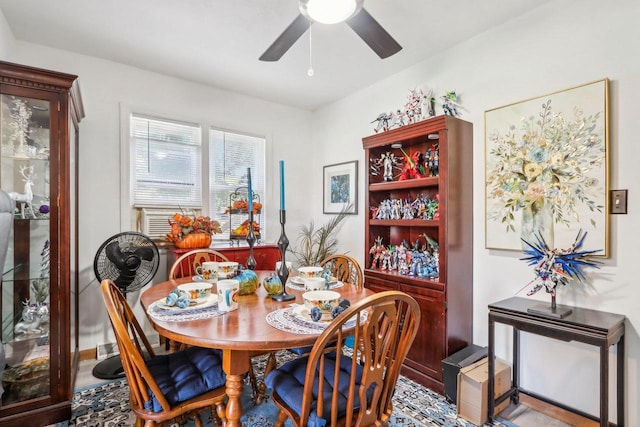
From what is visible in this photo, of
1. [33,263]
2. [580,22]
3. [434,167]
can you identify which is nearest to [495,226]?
[434,167]

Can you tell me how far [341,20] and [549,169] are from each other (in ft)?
5.27

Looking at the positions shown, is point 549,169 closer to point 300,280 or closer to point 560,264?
point 560,264

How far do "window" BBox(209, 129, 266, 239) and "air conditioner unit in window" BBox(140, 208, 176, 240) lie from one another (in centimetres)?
48

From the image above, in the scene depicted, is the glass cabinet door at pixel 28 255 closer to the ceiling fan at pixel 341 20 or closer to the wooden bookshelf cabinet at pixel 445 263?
the ceiling fan at pixel 341 20

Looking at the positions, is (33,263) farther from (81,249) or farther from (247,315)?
(247,315)

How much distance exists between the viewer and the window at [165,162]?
10.1 feet

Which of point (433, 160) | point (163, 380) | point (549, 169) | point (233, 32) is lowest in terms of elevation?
point (163, 380)

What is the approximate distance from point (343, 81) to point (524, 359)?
285 cm

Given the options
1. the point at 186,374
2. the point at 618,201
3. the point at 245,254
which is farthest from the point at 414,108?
the point at 186,374

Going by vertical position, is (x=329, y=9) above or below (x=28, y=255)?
above

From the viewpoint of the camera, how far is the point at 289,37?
5.95ft

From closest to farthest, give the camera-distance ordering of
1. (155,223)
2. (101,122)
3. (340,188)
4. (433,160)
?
(433,160)
(101,122)
(155,223)
(340,188)

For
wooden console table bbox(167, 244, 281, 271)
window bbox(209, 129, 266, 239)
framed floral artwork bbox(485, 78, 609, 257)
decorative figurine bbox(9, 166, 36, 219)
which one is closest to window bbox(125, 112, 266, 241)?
window bbox(209, 129, 266, 239)

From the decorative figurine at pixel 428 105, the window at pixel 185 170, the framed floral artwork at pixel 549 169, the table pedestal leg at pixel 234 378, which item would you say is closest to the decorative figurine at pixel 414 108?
the decorative figurine at pixel 428 105
